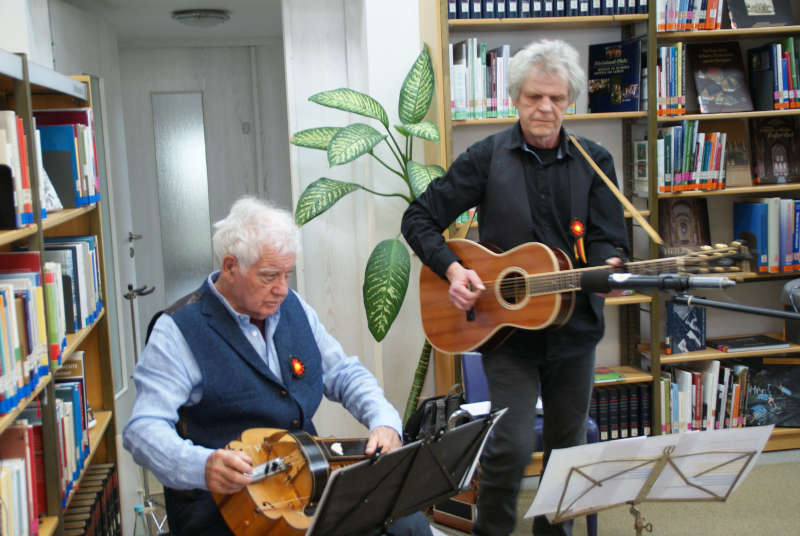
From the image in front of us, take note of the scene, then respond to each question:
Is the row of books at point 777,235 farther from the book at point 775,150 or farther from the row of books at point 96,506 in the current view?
the row of books at point 96,506

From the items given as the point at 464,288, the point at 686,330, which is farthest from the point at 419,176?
the point at 686,330

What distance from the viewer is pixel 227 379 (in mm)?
1816

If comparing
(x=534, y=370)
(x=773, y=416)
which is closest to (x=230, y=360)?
(x=534, y=370)

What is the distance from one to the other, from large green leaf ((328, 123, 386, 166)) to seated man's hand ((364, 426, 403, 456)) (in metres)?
1.33

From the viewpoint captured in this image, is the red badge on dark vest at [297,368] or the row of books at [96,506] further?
the row of books at [96,506]

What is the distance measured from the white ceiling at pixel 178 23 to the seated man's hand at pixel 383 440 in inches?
132

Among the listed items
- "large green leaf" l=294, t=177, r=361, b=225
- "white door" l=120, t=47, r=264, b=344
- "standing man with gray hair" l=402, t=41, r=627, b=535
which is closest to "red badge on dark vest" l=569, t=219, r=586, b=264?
"standing man with gray hair" l=402, t=41, r=627, b=535

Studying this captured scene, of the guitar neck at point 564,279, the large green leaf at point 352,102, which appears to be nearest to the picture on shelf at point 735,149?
the large green leaf at point 352,102

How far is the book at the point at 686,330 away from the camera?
11.9 feet

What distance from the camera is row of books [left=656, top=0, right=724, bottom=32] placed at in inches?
133

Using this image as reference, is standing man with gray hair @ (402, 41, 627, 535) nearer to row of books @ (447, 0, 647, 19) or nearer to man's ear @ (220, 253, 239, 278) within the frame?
man's ear @ (220, 253, 239, 278)

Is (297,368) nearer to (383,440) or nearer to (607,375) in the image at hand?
(383,440)

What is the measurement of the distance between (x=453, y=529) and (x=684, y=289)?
184 cm

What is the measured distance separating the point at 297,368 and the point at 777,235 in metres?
2.57
